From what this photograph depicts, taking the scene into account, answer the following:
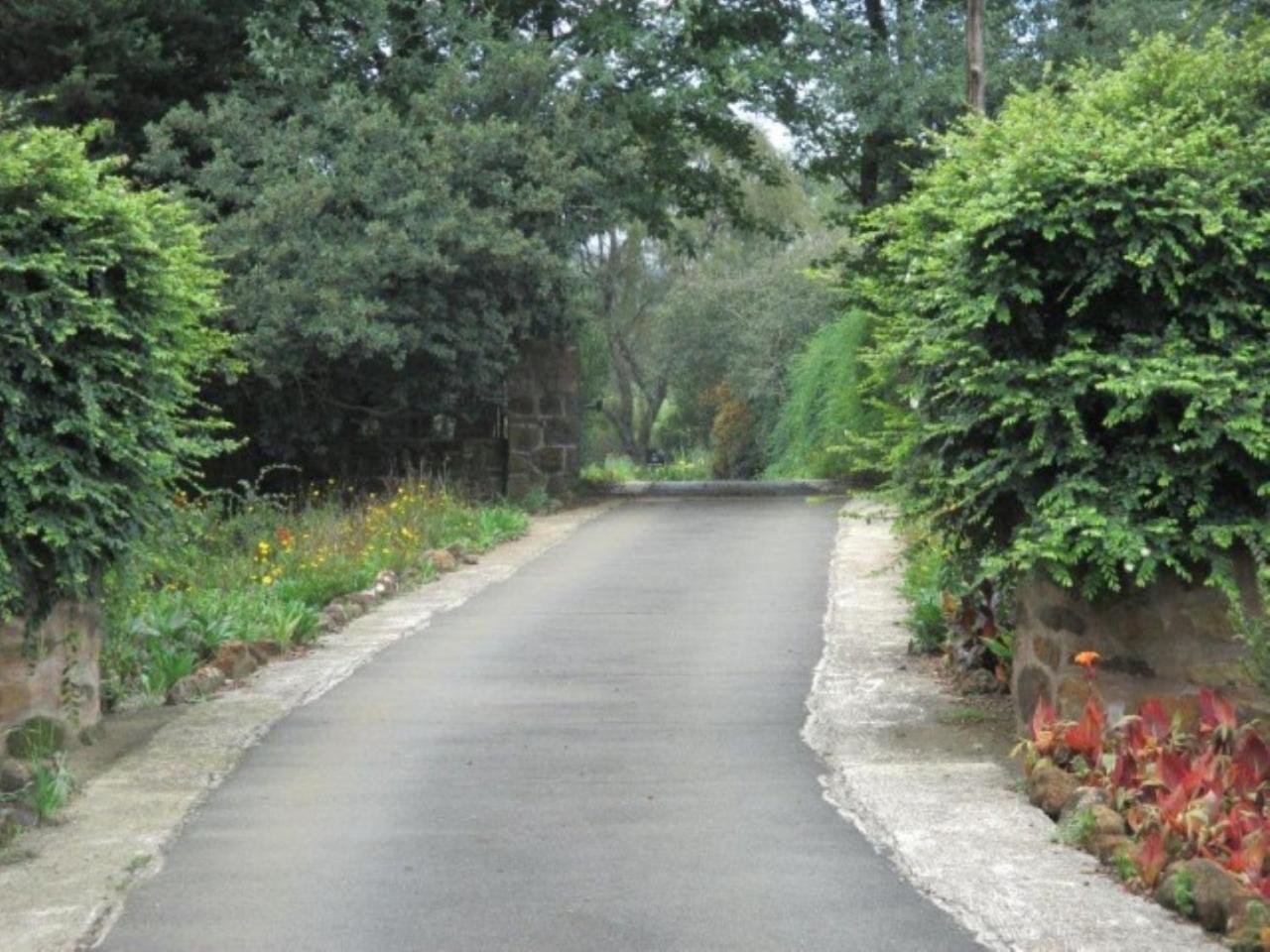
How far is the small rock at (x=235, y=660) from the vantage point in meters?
11.5

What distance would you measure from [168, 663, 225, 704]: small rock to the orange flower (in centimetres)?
511

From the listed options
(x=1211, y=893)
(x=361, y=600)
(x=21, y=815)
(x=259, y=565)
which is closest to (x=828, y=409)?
(x=259, y=565)

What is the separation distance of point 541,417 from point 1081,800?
17100 millimetres

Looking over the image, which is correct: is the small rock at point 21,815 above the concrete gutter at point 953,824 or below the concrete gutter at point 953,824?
below

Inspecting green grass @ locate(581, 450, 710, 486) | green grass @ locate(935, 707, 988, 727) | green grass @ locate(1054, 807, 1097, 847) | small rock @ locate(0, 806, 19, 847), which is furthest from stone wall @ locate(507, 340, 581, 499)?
green grass @ locate(1054, 807, 1097, 847)

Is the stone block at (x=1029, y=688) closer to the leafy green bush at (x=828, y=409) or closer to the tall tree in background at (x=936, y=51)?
the leafy green bush at (x=828, y=409)

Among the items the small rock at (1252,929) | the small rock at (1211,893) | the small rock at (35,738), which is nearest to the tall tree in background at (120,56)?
the small rock at (35,738)

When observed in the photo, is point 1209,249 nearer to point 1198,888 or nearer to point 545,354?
point 1198,888

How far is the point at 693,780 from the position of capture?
27.9 feet

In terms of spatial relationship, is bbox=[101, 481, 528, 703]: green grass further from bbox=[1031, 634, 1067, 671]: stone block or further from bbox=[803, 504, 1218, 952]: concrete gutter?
bbox=[1031, 634, 1067, 671]: stone block

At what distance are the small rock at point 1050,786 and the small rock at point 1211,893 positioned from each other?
129cm

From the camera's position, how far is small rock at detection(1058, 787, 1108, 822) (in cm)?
742

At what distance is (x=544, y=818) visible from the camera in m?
7.79

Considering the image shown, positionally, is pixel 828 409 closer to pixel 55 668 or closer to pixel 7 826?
pixel 55 668
